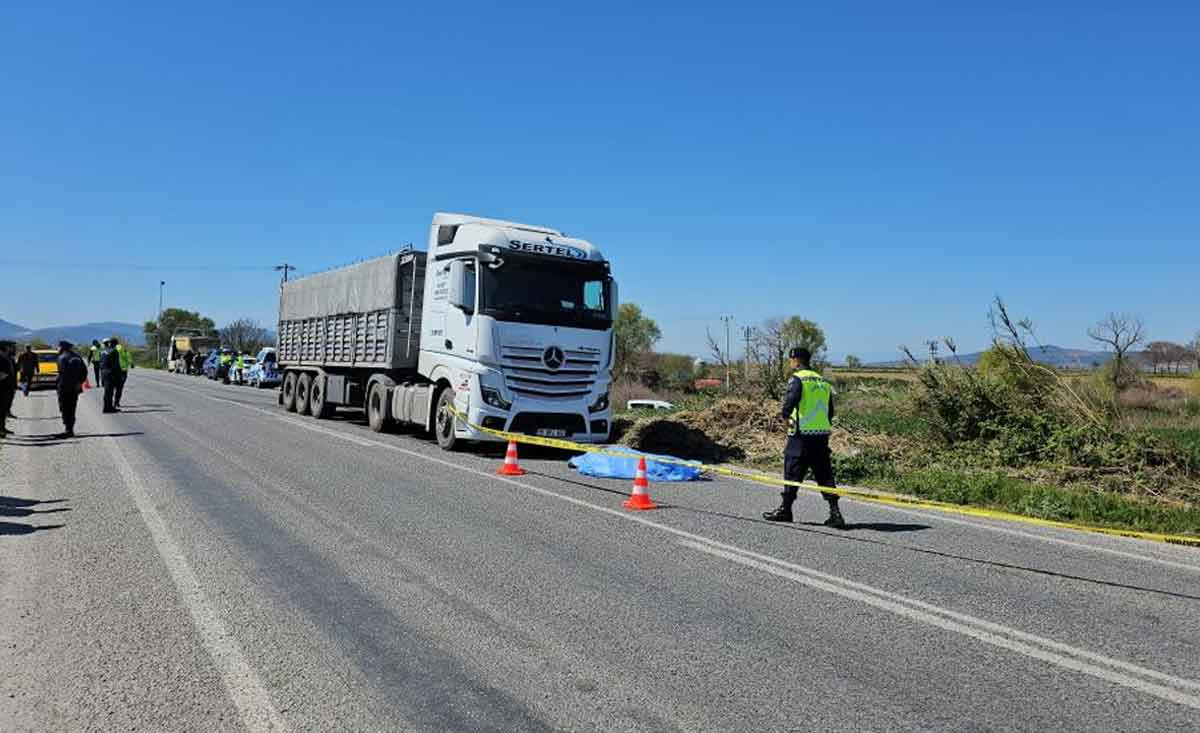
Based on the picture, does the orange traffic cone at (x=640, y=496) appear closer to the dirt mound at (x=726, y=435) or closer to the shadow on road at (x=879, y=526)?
the shadow on road at (x=879, y=526)

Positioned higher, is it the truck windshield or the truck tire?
the truck windshield

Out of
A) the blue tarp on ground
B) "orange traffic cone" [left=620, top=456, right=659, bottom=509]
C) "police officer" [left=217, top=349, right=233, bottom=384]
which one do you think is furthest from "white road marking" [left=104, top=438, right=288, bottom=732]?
"police officer" [left=217, top=349, right=233, bottom=384]

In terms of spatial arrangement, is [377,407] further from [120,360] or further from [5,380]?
[120,360]

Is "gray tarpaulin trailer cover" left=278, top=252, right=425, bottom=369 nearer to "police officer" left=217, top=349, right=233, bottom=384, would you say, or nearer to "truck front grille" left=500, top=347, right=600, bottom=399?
"truck front grille" left=500, top=347, right=600, bottom=399

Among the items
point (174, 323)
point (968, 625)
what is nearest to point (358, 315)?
point (968, 625)

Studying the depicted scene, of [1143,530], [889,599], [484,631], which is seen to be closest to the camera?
[484,631]

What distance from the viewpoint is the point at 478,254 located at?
43.2ft

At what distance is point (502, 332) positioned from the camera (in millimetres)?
12945

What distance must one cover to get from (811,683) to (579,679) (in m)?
1.10

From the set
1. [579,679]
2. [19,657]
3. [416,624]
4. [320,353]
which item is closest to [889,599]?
[579,679]

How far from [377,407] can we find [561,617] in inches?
497

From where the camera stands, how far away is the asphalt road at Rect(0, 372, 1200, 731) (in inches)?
149

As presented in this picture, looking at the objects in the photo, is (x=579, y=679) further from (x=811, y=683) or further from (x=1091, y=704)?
(x=1091, y=704)

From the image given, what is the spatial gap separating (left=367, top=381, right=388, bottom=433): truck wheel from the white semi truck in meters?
0.55
